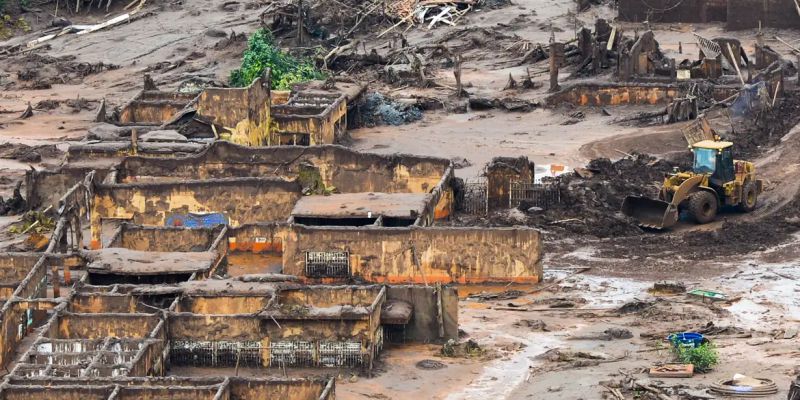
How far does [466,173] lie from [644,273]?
10.0 m

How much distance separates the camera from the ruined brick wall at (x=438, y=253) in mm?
42906

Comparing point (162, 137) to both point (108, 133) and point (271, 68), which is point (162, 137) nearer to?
point (108, 133)

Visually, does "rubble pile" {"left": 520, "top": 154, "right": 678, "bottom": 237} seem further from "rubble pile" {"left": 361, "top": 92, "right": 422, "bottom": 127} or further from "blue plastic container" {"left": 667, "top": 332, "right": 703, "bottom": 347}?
"blue plastic container" {"left": 667, "top": 332, "right": 703, "bottom": 347}

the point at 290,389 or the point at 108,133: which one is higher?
the point at 108,133

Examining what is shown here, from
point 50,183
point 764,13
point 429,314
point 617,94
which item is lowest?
point 429,314

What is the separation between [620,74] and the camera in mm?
60938

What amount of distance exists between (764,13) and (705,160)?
20751mm

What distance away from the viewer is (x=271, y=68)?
61.4 m

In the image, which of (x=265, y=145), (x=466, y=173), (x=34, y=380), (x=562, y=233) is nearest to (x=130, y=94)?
(x=265, y=145)

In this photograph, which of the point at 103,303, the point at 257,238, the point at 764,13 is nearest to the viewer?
the point at 103,303

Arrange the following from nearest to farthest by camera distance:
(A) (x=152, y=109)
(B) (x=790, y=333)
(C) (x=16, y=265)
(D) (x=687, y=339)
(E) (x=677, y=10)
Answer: (D) (x=687, y=339) → (B) (x=790, y=333) → (C) (x=16, y=265) → (A) (x=152, y=109) → (E) (x=677, y=10)

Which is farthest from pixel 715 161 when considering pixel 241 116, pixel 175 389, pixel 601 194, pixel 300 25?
pixel 300 25

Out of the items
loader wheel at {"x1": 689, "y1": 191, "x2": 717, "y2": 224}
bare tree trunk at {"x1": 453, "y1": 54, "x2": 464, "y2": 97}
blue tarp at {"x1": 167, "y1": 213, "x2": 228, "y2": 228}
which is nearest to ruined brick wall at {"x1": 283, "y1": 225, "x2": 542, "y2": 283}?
blue tarp at {"x1": 167, "y1": 213, "x2": 228, "y2": 228}

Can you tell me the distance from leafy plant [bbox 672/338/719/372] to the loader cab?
10900mm
